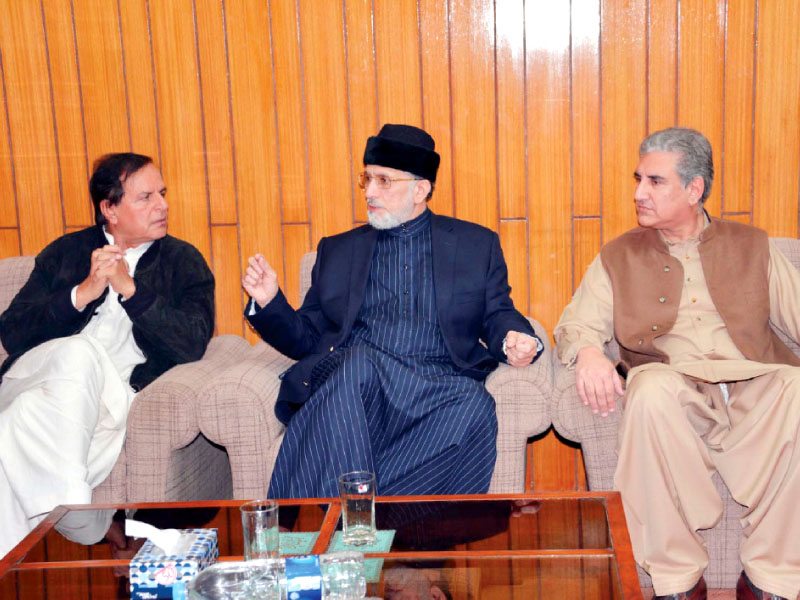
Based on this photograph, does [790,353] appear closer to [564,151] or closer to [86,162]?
[564,151]

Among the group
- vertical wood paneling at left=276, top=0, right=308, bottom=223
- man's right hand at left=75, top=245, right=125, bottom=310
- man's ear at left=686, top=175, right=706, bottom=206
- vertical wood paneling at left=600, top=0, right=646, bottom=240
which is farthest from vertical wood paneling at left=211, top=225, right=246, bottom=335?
man's ear at left=686, top=175, right=706, bottom=206

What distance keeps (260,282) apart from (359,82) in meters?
1.11

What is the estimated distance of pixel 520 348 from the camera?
2.84 m

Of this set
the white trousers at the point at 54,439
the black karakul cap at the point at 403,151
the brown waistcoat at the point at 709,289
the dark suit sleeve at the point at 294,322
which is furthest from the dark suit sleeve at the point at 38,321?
the brown waistcoat at the point at 709,289

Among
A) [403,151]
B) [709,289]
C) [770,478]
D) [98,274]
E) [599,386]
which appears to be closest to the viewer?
[770,478]

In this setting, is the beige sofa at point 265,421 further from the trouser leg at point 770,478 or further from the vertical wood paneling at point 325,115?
the vertical wood paneling at point 325,115

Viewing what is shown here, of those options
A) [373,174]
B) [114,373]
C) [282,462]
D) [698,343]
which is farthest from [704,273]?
[114,373]

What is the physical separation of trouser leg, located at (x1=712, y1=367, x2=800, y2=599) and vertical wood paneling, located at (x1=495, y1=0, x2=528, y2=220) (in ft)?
4.56

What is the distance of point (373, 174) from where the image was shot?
321cm

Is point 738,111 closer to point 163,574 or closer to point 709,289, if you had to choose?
point 709,289

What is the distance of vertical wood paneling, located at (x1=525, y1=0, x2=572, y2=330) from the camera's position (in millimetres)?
3512

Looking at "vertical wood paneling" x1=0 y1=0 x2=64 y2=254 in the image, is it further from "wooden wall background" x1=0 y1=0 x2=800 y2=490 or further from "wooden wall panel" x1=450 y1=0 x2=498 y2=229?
"wooden wall panel" x1=450 y1=0 x2=498 y2=229

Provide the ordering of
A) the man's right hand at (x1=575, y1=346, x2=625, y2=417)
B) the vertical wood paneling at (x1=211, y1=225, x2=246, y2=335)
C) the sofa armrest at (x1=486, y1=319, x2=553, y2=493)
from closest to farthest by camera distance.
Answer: the man's right hand at (x1=575, y1=346, x2=625, y2=417), the sofa armrest at (x1=486, y1=319, x2=553, y2=493), the vertical wood paneling at (x1=211, y1=225, x2=246, y2=335)

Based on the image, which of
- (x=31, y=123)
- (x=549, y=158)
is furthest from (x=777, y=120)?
(x=31, y=123)
